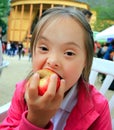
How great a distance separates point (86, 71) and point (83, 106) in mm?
132

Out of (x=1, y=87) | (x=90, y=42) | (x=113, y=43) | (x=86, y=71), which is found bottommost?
(x=1, y=87)

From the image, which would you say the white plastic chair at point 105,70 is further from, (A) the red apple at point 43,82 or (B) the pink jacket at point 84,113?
(A) the red apple at point 43,82

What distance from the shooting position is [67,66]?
1070 millimetres

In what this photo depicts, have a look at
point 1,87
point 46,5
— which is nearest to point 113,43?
→ point 1,87

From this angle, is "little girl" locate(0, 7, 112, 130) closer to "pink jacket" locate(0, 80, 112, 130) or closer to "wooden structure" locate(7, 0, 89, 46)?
"pink jacket" locate(0, 80, 112, 130)

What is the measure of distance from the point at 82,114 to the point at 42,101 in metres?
0.45

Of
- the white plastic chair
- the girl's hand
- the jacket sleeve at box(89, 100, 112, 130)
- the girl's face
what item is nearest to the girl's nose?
the girl's face

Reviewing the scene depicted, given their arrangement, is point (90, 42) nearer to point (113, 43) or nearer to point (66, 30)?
point (66, 30)

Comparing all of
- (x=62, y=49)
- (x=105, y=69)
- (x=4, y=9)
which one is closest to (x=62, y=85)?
(x=62, y=49)

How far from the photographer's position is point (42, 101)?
0.84 meters

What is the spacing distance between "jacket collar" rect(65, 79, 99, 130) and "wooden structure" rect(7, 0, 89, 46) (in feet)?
115

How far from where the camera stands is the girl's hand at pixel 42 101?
2.74ft

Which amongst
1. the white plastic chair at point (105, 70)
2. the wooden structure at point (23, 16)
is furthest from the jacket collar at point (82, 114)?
the wooden structure at point (23, 16)

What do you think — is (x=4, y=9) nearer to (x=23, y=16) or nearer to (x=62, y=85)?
(x=23, y=16)
